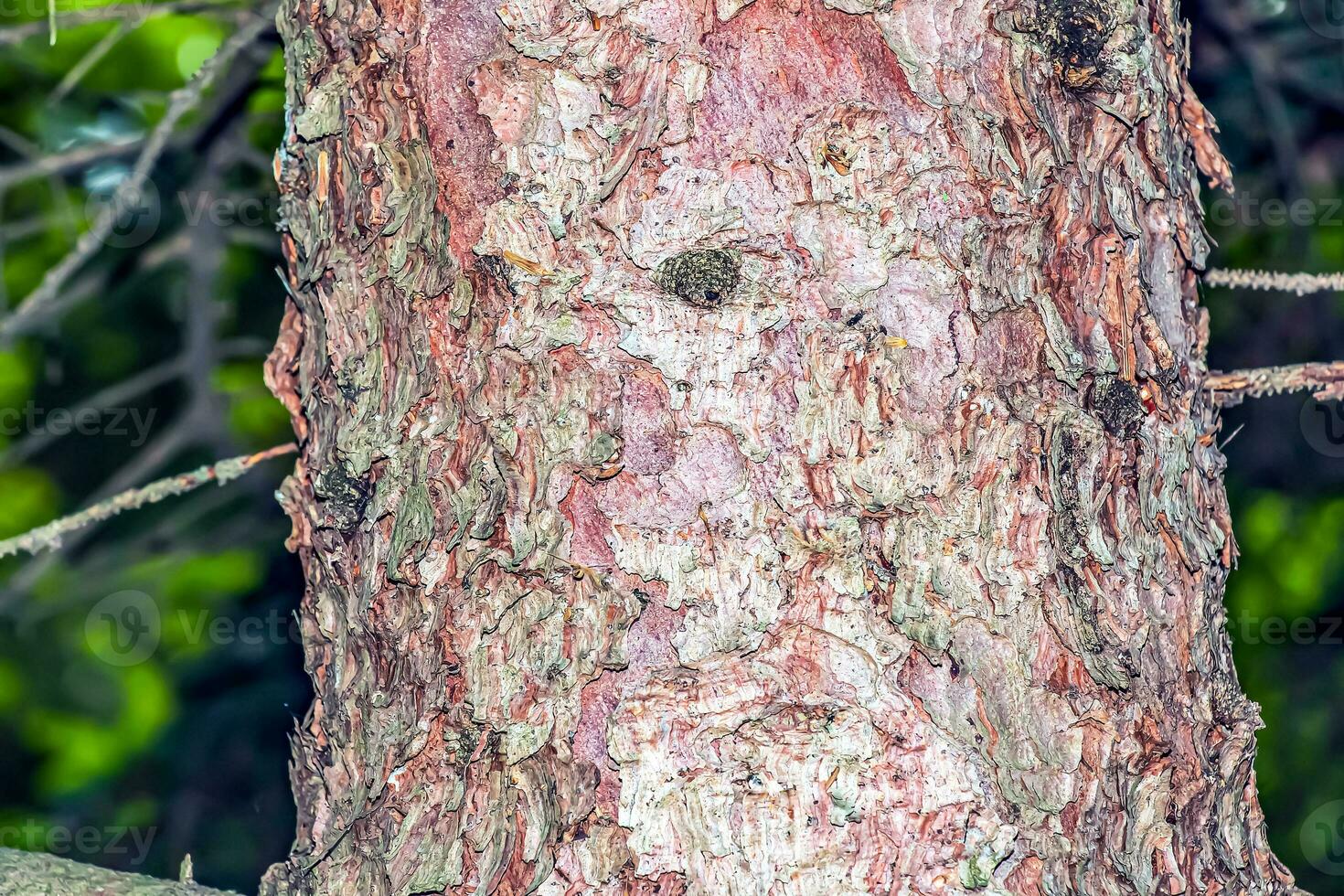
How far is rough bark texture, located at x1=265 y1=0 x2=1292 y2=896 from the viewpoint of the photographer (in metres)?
0.66

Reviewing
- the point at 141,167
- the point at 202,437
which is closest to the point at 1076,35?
the point at 141,167

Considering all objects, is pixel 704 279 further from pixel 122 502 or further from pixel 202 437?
pixel 202 437

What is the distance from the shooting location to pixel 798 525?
0.67m

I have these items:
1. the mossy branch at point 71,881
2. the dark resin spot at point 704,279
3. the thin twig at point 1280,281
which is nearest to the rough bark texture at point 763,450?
the dark resin spot at point 704,279

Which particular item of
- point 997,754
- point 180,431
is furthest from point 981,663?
point 180,431

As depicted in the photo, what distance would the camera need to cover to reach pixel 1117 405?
72cm

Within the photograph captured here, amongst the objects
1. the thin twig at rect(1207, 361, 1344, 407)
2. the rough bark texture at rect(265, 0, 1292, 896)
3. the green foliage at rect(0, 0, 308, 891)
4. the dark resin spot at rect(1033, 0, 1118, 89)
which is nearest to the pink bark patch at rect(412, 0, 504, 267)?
the rough bark texture at rect(265, 0, 1292, 896)

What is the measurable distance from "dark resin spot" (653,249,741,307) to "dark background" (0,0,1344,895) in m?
1.41

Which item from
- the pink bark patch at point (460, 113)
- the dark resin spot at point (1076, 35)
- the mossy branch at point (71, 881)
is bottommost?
the mossy branch at point (71, 881)

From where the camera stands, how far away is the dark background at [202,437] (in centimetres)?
198

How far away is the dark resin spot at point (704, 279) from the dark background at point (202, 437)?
1.41 meters

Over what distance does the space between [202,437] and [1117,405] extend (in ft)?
5.72

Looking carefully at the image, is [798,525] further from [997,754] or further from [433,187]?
[433,187]

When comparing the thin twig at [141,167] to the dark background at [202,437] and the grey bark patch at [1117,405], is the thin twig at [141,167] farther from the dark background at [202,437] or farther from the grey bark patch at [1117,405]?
the grey bark patch at [1117,405]
